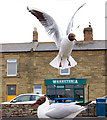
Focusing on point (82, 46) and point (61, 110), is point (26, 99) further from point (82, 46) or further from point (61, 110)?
point (82, 46)

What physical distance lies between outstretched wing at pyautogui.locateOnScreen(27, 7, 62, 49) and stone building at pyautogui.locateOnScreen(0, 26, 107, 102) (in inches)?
498

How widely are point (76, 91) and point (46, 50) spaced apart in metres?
3.61

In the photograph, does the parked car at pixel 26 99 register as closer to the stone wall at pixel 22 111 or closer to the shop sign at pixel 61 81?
the stone wall at pixel 22 111

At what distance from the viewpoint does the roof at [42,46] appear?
23.5m

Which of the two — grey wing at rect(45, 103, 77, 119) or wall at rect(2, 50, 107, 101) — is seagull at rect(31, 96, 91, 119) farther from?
wall at rect(2, 50, 107, 101)

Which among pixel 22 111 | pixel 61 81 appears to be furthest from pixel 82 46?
pixel 22 111

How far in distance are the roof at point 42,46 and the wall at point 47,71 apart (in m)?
0.30

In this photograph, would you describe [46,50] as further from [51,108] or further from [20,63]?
[51,108]

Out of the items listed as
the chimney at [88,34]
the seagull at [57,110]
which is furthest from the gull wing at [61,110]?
the chimney at [88,34]

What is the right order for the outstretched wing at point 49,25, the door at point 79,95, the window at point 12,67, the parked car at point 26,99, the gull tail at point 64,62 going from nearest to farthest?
the outstretched wing at point 49,25 → the gull tail at point 64,62 → the parked car at point 26,99 → the door at point 79,95 → the window at point 12,67

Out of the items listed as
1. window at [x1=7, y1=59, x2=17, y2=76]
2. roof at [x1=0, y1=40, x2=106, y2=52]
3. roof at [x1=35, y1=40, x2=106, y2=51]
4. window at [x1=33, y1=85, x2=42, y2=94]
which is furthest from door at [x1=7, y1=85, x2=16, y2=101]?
roof at [x1=35, y1=40, x2=106, y2=51]

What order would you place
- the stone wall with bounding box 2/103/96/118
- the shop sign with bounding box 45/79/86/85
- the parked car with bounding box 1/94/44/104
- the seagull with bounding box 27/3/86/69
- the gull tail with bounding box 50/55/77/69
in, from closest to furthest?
the seagull with bounding box 27/3/86/69, the gull tail with bounding box 50/55/77/69, the stone wall with bounding box 2/103/96/118, the parked car with bounding box 1/94/44/104, the shop sign with bounding box 45/79/86/85

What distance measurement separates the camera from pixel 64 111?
812cm

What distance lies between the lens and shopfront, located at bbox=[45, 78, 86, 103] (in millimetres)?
23062
